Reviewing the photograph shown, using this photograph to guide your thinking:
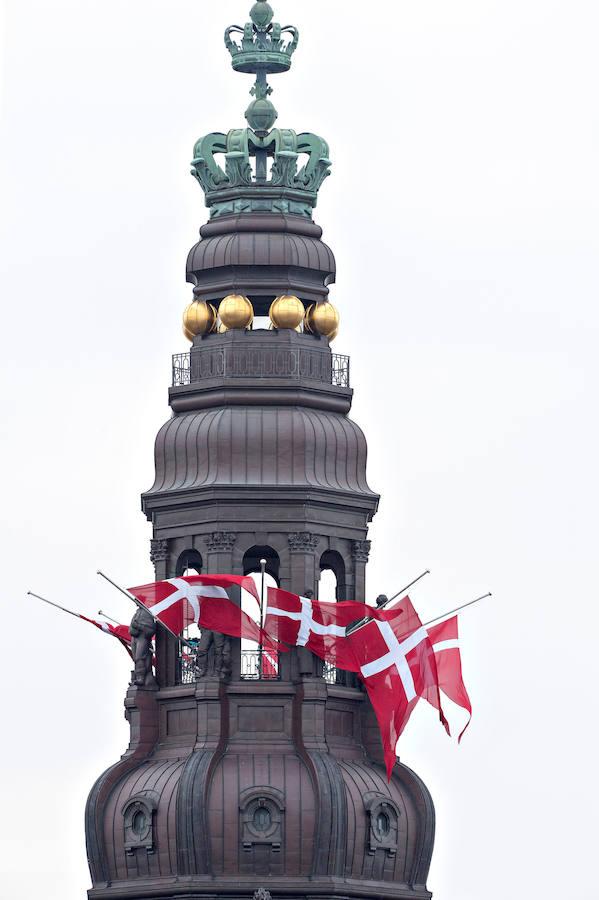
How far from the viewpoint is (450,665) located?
164 meters

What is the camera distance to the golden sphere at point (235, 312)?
16525 centimetres

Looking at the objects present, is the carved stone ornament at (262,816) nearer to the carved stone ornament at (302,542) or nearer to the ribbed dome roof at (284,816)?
the ribbed dome roof at (284,816)

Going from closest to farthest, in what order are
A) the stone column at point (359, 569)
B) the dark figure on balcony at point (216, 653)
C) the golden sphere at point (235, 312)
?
the dark figure on balcony at point (216, 653), the stone column at point (359, 569), the golden sphere at point (235, 312)

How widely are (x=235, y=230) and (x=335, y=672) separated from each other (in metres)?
15.1

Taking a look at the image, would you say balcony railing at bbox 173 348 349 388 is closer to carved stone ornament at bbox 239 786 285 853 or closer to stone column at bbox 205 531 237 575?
stone column at bbox 205 531 237 575

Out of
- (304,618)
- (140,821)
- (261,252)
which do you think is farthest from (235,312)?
(140,821)

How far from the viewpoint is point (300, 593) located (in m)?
163

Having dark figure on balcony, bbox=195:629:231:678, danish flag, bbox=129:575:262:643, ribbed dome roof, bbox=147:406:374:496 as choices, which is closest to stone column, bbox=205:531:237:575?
danish flag, bbox=129:575:262:643

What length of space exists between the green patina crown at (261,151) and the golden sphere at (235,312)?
3.37 metres

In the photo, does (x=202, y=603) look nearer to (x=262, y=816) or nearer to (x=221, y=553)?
(x=221, y=553)

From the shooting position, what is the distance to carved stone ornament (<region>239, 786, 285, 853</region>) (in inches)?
6324

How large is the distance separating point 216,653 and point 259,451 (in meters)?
6.79

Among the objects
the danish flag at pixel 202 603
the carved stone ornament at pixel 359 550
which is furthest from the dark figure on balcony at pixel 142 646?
the carved stone ornament at pixel 359 550

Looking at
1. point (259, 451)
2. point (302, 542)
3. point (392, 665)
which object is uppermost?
point (259, 451)
